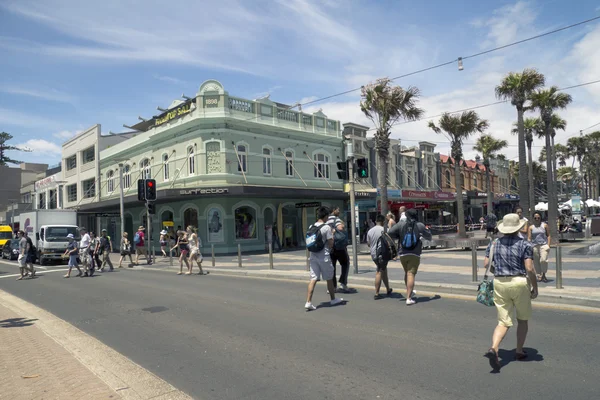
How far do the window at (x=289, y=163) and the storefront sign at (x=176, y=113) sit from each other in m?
6.72

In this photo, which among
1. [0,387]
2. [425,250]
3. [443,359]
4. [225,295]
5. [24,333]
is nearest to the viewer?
[0,387]

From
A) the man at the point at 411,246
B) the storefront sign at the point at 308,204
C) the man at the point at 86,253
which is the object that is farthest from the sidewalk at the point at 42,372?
the storefront sign at the point at 308,204

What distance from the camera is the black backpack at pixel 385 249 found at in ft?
29.6

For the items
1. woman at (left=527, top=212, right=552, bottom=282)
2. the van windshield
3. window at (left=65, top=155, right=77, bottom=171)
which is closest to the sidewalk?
woman at (left=527, top=212, right=552, bottom=282)

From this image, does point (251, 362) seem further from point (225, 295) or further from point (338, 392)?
point (225, 295)

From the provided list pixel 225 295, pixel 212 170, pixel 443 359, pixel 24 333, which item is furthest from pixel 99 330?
pixel 212 170

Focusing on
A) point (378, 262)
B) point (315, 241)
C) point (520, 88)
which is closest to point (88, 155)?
point (520, 88)

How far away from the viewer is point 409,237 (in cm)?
845

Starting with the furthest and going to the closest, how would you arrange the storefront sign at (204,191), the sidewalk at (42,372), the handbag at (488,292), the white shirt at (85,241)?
the storefront sign at (204,191)
the white shirt at (85,241)
the handbag at (488,292)
the sidewalk at (42,372)

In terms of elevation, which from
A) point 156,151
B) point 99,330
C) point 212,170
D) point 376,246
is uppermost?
point 156,151

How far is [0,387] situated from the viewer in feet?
16.3

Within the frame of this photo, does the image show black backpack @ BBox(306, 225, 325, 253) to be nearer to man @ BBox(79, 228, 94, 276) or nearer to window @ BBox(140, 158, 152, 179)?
man @ BBox(79, 228, 94, 276)

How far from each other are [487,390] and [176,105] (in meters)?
29.2

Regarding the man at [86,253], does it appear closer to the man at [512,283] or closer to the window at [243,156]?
the window at [243,156]
